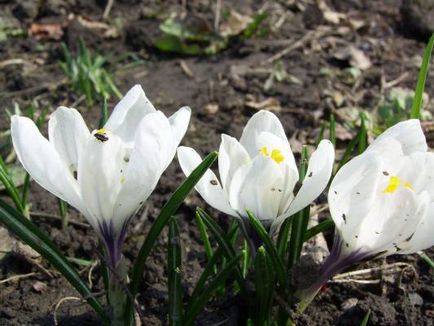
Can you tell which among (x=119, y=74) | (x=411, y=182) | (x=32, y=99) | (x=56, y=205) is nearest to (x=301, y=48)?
(x=119, y=74)

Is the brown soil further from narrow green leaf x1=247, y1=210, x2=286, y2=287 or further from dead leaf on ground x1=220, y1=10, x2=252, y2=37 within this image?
narrow green leaf x1=247, y1=210, x2=286, y2=287

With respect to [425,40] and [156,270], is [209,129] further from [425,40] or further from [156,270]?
[425,40]

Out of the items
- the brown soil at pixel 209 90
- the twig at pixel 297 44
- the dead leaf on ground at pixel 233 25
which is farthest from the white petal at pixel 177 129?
the dead leaf on ground at pixel 233 25


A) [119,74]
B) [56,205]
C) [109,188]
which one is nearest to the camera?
[109,188]

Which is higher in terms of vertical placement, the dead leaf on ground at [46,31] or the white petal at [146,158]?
the white petal at [146,158]

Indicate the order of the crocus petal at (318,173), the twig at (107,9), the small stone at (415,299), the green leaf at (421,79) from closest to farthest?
the crocus petal at (318,173) < the green leaf at (421,79) < the small stone at (415,299) < the twig at (107,9)

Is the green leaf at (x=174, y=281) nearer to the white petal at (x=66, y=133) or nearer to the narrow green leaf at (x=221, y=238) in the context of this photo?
the narrow green leaf at (x=221, y=238)
